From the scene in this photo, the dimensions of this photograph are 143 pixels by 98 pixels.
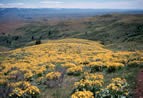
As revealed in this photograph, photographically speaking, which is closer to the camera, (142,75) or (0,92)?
(0,92)

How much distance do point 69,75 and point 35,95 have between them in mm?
5176

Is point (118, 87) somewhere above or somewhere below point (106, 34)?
above

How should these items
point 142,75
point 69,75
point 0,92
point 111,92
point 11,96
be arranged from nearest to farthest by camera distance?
point 111,92 < point 11,96 < point 0,92 < point 142,75 < point 69,75

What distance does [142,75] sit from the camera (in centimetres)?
1480

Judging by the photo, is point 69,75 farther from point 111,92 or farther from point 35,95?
point 111,92

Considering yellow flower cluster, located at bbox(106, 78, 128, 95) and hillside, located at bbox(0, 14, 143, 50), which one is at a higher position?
yellow flower cluster, located at bbox(106, 78, 128, 95)

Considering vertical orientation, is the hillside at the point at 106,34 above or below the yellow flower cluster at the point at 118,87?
below

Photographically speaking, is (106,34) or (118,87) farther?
(106,34)

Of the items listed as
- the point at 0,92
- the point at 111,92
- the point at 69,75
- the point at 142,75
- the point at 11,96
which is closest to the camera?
the point at 111,92

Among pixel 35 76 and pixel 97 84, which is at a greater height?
pixel 97 84

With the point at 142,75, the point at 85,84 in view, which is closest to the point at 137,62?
the point at 142,75

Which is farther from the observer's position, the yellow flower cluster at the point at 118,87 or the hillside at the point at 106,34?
the hillside at the point at 106,34

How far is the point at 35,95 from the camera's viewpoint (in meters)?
13.2

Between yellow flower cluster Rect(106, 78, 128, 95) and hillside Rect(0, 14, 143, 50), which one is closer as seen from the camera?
yellow flower cluster Rect(106, 78, 128, 95)
